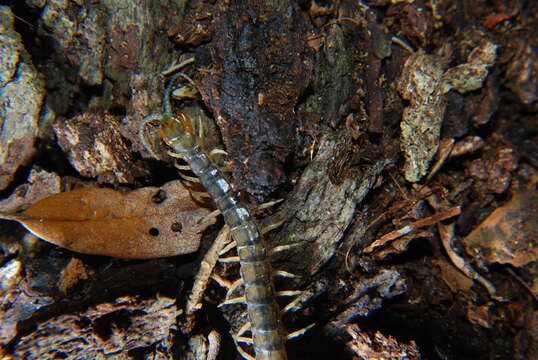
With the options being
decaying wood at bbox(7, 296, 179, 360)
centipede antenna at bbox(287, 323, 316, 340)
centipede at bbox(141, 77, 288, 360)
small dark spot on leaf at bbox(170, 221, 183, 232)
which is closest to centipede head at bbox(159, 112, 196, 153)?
centipede at bbox(141, 77, 288, 360)

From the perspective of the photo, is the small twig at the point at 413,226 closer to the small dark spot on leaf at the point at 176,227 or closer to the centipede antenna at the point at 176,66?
the small dark spot on leaf at the point at 176,227

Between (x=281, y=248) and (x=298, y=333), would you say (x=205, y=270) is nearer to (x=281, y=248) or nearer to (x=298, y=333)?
(x=281, y=248)

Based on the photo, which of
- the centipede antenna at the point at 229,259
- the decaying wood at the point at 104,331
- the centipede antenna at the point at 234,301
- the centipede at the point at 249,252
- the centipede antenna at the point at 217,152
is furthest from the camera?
the centipede antenna at the point at 217,152

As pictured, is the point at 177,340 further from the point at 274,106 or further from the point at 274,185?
the point at 274,106

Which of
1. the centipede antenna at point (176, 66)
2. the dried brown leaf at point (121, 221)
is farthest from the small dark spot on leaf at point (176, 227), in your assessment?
the centipede antenna at point (176, 66)

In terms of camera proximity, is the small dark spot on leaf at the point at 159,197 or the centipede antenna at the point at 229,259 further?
the small dark spot on leaf at the point at 159,197

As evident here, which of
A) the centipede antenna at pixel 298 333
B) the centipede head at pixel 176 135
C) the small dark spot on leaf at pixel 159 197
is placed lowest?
the centipede antenna at pixel 298 333

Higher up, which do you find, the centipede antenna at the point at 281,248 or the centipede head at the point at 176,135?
the centipede head at the point at 176,135
